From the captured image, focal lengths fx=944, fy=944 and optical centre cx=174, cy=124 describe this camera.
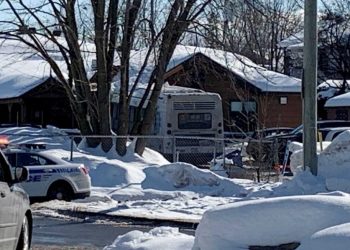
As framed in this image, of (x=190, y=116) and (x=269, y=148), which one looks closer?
(x=269, y=148)

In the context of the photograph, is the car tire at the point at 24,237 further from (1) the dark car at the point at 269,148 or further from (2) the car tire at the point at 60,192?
(1) the dark car at the point at 269,148

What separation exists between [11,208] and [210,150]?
25.6 meters

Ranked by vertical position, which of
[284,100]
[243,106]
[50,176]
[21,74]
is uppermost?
[21,74]

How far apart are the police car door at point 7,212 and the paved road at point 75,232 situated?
2.76 metres

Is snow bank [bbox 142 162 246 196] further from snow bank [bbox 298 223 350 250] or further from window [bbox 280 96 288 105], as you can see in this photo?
window [bbox 280 96 288 105]

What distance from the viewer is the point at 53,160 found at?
22.6 meters

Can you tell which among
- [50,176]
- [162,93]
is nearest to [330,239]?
[50,176]

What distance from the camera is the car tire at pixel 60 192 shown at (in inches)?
891

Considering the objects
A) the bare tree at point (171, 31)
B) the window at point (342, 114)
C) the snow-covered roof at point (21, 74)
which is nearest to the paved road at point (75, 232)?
the bare tree at point (171, 31)

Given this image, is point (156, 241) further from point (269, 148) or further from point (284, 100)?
point (284, 100)

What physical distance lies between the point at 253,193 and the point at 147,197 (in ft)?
9.18

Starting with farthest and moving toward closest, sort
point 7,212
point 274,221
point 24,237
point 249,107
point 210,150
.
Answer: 1. point 249,107
2. point 210,150
3. point 24,237
4. point 7,212
5. point 274,221

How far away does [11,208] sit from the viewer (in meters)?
11.1

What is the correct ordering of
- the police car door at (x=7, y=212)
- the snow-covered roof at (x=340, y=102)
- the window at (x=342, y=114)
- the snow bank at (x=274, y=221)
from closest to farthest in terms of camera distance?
the snow bank at (x=274, y=221)
the police car door at (x=7, y=212)
the snow-covered roof at (x=340, y=102)
the window at (x=342, y=114)
